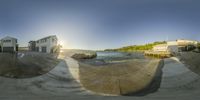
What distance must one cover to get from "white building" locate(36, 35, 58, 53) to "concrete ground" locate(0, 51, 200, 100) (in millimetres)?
2057

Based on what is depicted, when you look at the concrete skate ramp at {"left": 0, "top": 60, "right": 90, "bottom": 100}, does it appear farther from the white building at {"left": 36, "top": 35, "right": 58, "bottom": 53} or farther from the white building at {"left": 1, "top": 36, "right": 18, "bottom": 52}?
the white building at {"left": 1, "top": 36, "right": 18, "bottom": 52}

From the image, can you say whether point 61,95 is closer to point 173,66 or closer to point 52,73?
point 52,73

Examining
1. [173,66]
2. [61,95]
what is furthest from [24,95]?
[173,66]

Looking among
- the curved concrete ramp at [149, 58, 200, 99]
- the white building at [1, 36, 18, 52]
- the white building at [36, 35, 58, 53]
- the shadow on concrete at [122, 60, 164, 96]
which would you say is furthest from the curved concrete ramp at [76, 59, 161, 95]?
Result: the white building at [1, 36, 18, 52]

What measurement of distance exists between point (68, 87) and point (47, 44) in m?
4.09

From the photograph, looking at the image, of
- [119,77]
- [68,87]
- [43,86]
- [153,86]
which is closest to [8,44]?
[43,86]

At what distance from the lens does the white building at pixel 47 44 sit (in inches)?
401

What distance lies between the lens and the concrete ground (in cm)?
A: 633

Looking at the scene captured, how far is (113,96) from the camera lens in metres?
6.64

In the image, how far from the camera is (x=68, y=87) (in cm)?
711

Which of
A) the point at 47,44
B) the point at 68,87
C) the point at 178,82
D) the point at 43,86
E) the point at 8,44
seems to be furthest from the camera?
the point at 8,44

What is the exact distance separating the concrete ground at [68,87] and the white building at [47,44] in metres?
2.06

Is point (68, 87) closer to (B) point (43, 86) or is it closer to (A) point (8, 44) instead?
(B) point (43, 86)

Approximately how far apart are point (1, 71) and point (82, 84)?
292 cm
